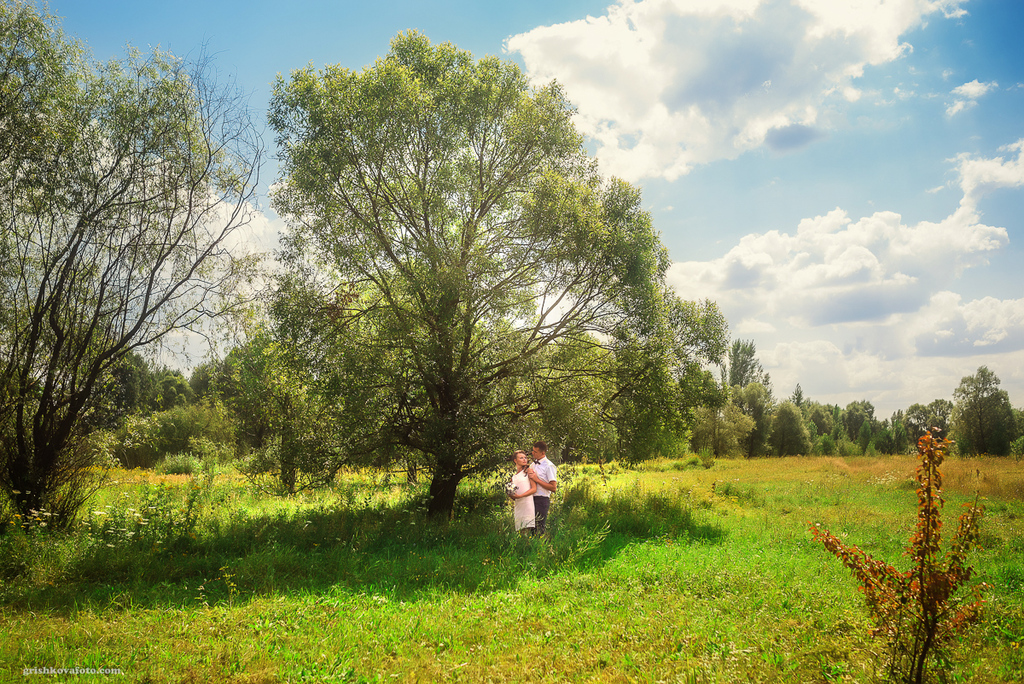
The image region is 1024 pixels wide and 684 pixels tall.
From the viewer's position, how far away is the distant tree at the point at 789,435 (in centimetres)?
5600

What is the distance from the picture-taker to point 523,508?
9.13 meters

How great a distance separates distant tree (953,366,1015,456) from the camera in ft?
157

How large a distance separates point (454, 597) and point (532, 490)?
2.74 m

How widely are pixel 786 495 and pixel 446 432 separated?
1262 centimetres

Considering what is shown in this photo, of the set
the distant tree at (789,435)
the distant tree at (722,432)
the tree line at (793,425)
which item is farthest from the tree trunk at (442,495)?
the distant tree at (789,435)

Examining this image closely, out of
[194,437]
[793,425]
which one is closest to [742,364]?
[793,425]

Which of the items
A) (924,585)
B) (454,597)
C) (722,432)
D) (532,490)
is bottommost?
(722,432)

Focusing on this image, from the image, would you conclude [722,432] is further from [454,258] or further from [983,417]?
[454,258]

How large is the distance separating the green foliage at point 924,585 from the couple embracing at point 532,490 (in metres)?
5.22

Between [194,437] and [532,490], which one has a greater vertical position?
[194,437]

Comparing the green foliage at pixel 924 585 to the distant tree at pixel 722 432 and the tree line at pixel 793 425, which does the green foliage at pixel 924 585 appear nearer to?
the tree line at pixel 793 425

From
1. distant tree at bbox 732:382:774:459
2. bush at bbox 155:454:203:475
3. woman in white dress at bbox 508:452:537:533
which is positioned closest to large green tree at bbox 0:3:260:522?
woman in white dress at bbox 508:452:537:533

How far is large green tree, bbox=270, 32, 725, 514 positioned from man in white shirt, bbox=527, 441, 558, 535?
1.62 m

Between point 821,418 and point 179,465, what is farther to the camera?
point 821,418
